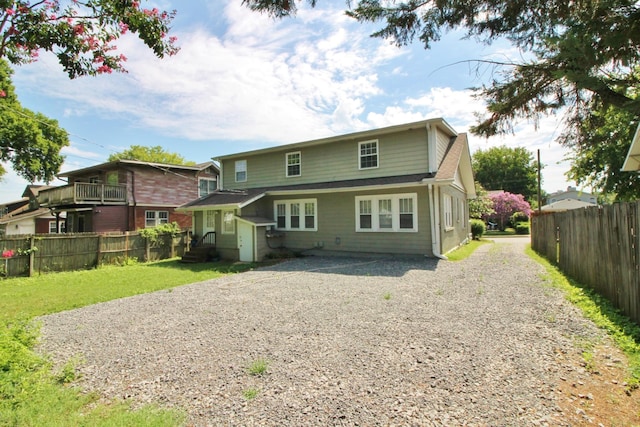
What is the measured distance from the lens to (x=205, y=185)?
26.1m

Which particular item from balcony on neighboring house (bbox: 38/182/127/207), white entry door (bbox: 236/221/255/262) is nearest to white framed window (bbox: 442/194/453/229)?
white entry door (bbox: 236/221/255/262)

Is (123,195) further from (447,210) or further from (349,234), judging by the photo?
(447,210)

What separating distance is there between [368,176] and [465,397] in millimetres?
11585

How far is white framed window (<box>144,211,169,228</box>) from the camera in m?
22.5

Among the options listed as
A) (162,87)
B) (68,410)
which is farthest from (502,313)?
(162,87)

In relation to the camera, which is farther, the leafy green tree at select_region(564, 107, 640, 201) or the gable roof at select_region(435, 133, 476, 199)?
the gable roof at select_region(435, 133, 476, 199)

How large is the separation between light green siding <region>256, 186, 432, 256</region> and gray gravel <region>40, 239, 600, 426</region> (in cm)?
442

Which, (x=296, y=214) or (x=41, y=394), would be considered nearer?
(x=41, y=394)

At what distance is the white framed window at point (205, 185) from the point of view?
25.6 meters

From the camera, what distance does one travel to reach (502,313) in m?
5.61

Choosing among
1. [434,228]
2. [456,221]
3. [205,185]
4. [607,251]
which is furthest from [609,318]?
[205,185]

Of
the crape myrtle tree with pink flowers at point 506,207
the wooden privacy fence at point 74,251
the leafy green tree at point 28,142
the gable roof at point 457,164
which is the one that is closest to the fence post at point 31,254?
the wooden privacy fence at point 74,251

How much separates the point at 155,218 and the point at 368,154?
16.8 m

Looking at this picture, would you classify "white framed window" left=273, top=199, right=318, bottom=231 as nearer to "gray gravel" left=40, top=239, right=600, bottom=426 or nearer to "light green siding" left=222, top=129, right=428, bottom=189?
"light green siding" left=222, top=129, right=428, bottom=189
